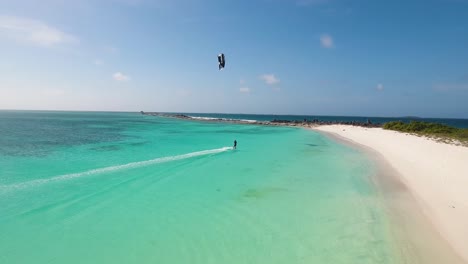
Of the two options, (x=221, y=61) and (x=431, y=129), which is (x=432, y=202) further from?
(x=431, y=129)

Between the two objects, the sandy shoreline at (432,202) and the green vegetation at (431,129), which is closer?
the sandy shoreline at (432,202)

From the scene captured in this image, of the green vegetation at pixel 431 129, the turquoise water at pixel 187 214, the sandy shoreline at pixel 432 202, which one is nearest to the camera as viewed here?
the turquoise water at pixel 187 214

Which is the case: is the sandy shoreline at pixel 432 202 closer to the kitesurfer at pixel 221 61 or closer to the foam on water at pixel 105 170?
the kitesurfer at pixel 221 61

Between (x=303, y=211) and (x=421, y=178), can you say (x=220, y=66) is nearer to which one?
(x=303, y=211)

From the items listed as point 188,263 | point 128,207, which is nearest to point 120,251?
point 188,263

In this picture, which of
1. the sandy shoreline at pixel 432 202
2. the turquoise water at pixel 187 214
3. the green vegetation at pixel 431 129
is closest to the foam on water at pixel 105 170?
the turquoise water at pixel 187 214

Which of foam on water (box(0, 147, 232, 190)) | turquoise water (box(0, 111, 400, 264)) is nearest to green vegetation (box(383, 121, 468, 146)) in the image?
turquoise water (box(0, 111, 400, 264))

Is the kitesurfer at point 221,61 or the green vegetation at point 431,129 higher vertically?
the kitesurfer at point 221,61

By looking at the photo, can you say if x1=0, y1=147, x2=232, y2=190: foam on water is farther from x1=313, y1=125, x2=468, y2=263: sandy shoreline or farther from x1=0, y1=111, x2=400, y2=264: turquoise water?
x1=313, y1=125, x2=468, y2=263: sandy shoreline
